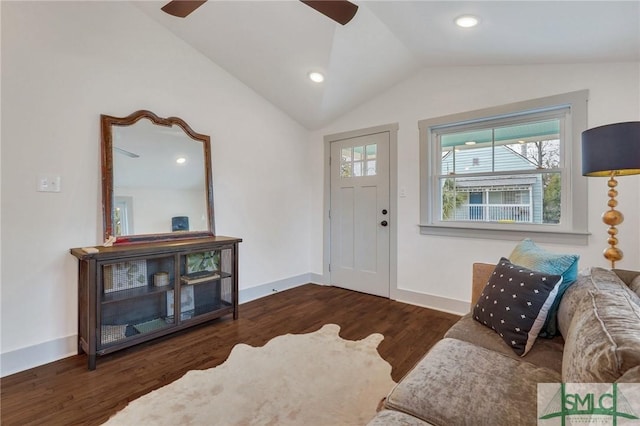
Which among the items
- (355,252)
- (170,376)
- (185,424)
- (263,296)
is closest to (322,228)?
(355,252)

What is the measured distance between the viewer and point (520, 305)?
147 cm

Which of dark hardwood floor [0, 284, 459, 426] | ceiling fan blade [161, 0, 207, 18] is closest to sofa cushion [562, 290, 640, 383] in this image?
dark hardwood floor [0, 284, 459, 426]

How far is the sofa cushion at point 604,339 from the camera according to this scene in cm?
72

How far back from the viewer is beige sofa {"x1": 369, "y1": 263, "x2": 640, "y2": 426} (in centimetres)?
80

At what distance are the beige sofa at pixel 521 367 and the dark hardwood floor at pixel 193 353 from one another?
813mm

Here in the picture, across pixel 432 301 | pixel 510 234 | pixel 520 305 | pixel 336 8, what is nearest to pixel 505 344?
pixel 520 305

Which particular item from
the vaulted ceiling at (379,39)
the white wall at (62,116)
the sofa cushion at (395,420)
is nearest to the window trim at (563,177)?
the vaulted ceiling at (379,39)

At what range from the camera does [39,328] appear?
2.12m

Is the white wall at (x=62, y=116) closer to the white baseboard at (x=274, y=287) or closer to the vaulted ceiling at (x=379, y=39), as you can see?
the vaulted ceiling at (x=379, y=39)

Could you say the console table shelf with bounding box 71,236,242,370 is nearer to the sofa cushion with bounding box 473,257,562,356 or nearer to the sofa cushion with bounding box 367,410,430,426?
the sofa cushion with bounding box 367,410,430,426

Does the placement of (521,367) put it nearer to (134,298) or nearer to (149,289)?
(149,289)

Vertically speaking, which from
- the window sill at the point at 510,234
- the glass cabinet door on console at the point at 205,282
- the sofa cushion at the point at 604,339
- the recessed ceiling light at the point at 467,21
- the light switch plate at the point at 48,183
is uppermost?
the recessed ceiling light at the point at 467,21

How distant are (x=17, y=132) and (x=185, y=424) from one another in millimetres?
2144

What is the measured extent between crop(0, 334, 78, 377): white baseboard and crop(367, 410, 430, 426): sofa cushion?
2.41 m
